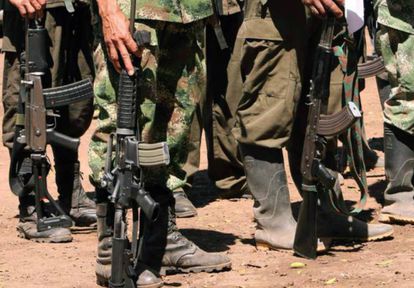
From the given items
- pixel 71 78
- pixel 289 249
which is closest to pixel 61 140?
pixel 71 78

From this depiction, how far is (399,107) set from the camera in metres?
6.03

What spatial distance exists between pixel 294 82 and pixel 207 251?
93cm

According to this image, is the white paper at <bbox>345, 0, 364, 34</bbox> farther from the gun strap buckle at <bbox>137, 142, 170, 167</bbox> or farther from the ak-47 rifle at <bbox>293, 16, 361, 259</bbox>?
the gun strap buckle at <bbox>137, 142, 170, 167</bbox>

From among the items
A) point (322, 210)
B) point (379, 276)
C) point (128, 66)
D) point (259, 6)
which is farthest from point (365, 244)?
point (128, 66)

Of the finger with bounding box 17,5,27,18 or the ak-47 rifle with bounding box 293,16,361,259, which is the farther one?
the finger with bounding box 17,5,27,18

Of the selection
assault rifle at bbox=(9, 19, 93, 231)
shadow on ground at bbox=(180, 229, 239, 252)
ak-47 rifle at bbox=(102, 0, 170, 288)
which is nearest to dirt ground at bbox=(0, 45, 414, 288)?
shadow on ground at bbox=(180, 229, 239, 252)

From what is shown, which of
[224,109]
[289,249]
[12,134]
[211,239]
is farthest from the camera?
[224,109]

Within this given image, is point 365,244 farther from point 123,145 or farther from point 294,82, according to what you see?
point 123,145

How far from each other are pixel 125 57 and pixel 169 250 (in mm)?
995

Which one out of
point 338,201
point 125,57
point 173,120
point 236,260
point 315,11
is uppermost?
point 315,11

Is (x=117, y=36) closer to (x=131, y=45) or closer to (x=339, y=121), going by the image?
(x=131, y=45)

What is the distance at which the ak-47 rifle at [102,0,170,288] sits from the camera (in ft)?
14.9

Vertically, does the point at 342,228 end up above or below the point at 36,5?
below

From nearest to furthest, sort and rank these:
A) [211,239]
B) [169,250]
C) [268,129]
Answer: [169,250] → [268,129] → [211,239]
